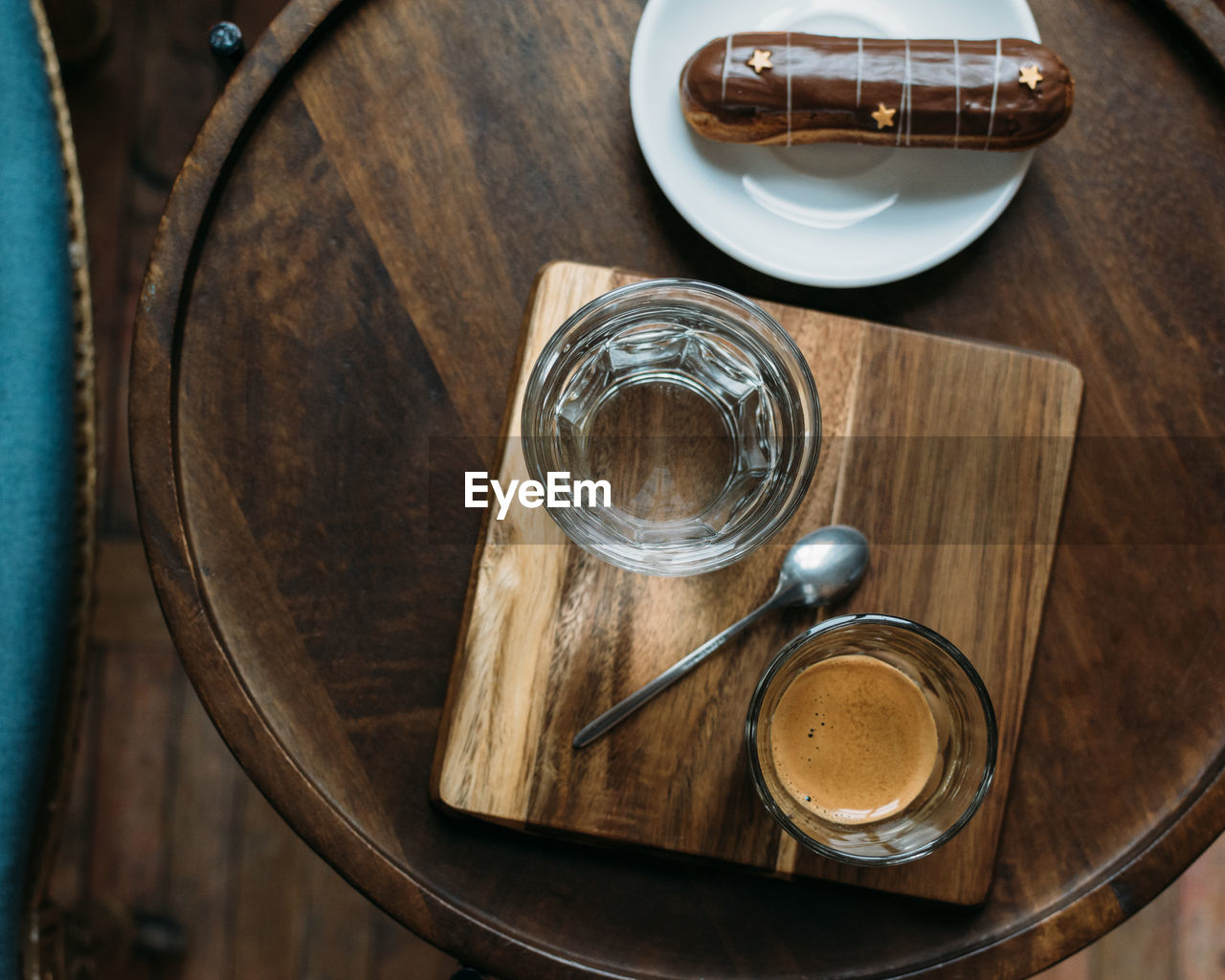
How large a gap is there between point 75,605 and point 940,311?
0.73m

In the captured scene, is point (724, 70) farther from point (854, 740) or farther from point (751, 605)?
point (854, 740)

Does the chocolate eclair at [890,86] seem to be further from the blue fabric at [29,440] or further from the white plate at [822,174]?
the blue fabric at [29,440]

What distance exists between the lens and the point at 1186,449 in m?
0.80

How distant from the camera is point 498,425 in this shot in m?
0.79

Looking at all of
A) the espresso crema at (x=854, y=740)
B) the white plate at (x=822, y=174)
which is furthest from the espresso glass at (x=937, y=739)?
the white plate at (x=822, y=174)

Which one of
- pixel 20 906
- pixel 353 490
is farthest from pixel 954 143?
pixel 20 906

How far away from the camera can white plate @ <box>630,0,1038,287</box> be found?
763mm

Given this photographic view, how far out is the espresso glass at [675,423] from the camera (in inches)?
28.0

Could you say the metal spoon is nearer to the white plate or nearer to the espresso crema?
the espresso crema

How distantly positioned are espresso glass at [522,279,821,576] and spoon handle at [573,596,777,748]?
63 mm

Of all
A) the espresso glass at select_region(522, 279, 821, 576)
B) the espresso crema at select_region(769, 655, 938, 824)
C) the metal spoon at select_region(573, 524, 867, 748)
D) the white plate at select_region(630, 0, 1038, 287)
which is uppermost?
the white plate at select_region(630, 0, 1038, 287)

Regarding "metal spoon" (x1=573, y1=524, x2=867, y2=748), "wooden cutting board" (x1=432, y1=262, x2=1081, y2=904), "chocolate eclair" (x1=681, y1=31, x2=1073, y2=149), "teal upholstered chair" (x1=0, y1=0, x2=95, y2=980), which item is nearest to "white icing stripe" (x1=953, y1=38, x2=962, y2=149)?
"chocolate eclair" (x1=681, y1=31, x2=1073, y2=149)

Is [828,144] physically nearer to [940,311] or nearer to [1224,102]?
[940,311]

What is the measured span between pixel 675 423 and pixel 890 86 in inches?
11.3
